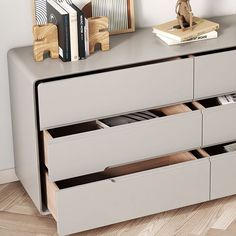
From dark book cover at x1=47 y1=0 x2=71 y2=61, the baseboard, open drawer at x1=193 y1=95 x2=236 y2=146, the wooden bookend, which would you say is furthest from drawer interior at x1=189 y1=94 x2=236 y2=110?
the baseboard

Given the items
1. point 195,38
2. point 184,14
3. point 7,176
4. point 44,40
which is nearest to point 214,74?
point 195,38

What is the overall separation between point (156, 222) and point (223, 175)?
0.32m

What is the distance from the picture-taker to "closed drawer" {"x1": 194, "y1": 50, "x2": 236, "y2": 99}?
278 centimetres

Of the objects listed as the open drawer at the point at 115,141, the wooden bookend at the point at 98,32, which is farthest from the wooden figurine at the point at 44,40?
the open drawer at the point at 115,141

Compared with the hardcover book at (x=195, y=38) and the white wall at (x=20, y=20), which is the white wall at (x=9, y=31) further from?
the hardcover book at (x=195, y=38)

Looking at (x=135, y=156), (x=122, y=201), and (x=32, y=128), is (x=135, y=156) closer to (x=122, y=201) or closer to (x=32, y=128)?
(x=122, y=201)

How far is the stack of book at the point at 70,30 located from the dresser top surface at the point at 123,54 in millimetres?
34

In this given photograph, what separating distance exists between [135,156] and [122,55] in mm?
377

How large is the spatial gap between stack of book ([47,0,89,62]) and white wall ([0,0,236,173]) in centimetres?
18

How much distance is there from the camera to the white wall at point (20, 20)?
2857mm

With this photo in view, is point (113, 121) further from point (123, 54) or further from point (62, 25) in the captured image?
point (62, 25)

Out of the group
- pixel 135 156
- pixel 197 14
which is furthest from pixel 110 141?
pixel 197 14

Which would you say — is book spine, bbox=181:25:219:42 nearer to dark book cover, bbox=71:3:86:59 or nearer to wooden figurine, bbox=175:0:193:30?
wooden figurine, bbox=175:0:193:30

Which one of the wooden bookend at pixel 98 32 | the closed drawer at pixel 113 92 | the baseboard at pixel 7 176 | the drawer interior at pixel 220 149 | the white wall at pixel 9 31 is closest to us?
the closed drawer at pixel 113 92
